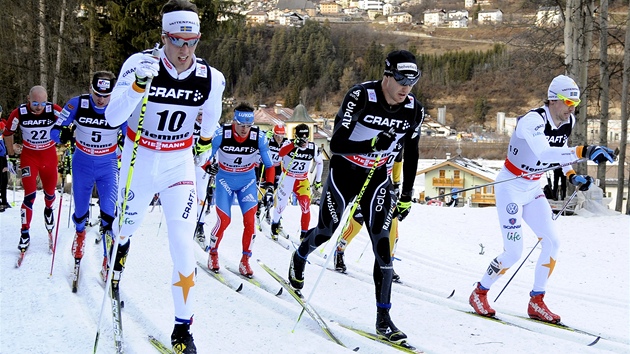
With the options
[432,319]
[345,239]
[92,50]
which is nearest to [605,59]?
[345,239]

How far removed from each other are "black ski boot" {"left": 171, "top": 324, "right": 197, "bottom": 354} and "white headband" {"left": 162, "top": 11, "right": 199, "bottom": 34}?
7.35 ft

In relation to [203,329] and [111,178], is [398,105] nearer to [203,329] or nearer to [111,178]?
[203,329]

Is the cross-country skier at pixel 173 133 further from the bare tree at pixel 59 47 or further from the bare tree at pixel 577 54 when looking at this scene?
the bare tree at pixel 59 47

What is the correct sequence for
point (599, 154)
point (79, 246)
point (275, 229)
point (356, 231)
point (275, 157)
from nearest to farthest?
point (599, 154)
point (79, 246)
point (356, 231)
point (275, 229)
point (275, 157)

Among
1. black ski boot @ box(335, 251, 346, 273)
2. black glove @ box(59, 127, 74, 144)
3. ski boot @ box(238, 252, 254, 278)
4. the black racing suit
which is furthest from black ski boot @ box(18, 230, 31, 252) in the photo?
the black racing suit

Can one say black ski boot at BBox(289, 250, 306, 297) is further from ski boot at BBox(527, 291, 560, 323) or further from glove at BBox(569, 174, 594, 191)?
glove at BBox(569, 174, 594, 191)

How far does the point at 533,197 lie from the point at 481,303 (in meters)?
1.33

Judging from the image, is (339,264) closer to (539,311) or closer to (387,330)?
(539,311)

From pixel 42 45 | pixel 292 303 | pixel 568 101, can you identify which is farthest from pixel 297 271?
pixel 42 45

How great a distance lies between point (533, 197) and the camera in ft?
23.2

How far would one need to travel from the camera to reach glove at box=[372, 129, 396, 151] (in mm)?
5430

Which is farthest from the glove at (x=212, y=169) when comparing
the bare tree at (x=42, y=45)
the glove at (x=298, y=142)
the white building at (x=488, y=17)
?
the white building at (x=488, y=17)

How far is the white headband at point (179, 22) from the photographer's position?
471 cm

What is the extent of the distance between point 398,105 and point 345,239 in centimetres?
359
